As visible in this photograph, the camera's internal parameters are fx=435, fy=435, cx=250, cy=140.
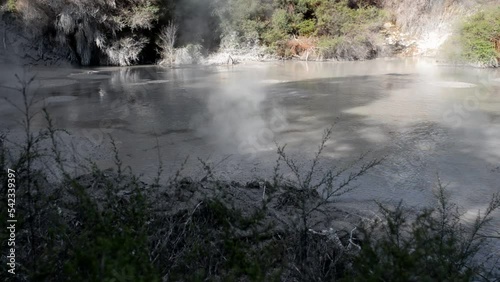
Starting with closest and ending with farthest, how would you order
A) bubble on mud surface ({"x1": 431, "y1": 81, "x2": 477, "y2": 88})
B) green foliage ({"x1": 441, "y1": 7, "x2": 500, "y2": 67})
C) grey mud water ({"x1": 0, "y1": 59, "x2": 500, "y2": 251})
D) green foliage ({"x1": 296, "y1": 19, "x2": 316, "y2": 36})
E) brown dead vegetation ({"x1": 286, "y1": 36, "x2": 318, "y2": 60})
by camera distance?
grey mud water ({"x1": 0, "y1": 59, "x2": 500, "y2": 251}) → bubble on mud surface ({"x1": 431, "y1": 81, "x2": 477, "y2": 88}) → green foliage ({"x1": 441, "y1": 7, "x2": 500, "y2": 67}) → brown dead vegetation ({"x1": 286, "y1": 36, "x2": 318, "y2": 60}) → green foliage ({"x1": 296, "y1": 19, "x2": 316, "y2": 36})

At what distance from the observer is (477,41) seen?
15219mm

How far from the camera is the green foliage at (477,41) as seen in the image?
15.0 meters

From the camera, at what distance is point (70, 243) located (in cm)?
218

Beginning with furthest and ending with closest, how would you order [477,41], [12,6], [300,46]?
[300,46] → [12,6] → [477,41]

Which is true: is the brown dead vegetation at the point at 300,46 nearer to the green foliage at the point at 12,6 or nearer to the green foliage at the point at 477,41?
the green foliage at the point at 477,41

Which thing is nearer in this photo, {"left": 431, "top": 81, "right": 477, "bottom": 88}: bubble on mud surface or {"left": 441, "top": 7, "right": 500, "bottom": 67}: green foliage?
{"left": 431, "top": 81, "right": 477, "bottom": 88}: bubble on mud surface

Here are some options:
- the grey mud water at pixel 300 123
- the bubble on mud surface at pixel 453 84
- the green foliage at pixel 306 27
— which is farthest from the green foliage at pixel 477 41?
the green foliage at pixel 306 27

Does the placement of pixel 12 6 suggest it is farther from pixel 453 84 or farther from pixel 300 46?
pixel 453 84

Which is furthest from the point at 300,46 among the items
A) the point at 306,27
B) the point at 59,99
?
the point at 59,99

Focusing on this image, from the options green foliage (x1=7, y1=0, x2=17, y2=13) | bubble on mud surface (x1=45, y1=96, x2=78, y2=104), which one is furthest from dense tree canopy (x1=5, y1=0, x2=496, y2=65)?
bubble on mud surface (x1=45, y1=96, x2=78, y2=104)

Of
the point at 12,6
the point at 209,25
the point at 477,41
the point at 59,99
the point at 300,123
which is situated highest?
Answer: the point at 12,6

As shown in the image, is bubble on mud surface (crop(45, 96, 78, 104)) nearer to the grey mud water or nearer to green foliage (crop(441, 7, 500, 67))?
the grey mud water

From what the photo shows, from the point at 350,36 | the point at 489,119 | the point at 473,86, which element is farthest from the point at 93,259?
the point at 350,36

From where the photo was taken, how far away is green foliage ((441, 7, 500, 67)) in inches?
591
